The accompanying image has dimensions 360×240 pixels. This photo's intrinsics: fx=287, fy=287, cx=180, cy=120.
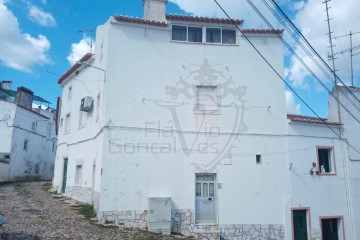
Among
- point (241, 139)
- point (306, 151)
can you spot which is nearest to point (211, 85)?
point (241, 139)

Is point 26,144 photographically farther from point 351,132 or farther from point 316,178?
point 351,132

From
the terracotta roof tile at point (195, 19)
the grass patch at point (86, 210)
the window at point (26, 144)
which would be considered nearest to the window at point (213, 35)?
the terracotta roof tile at point (195, 19)

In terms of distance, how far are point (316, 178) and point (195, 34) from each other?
31.1 ft

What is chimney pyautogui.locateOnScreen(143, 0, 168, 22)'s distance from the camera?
14.5 m

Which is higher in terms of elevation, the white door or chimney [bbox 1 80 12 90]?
chimney [bbox 1 80 12 90]

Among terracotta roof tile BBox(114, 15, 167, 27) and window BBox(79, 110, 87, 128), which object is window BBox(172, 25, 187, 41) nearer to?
terracotta roof tile BBox(114, 15, 167, 27)

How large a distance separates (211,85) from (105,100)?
509cm

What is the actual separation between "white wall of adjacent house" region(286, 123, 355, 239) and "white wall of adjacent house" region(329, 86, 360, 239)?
34 cm

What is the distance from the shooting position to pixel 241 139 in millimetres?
13836

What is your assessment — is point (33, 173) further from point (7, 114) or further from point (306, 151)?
point (306, 151)

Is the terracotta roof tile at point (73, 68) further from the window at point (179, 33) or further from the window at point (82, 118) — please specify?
the window at point (179, 33)

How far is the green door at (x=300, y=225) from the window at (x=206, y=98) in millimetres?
6475

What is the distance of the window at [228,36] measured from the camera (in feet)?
48.0

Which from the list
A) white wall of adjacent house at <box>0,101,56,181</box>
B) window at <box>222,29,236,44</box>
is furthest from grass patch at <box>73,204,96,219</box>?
white wall of adjacent house at <box>0,101,56,181</box>
